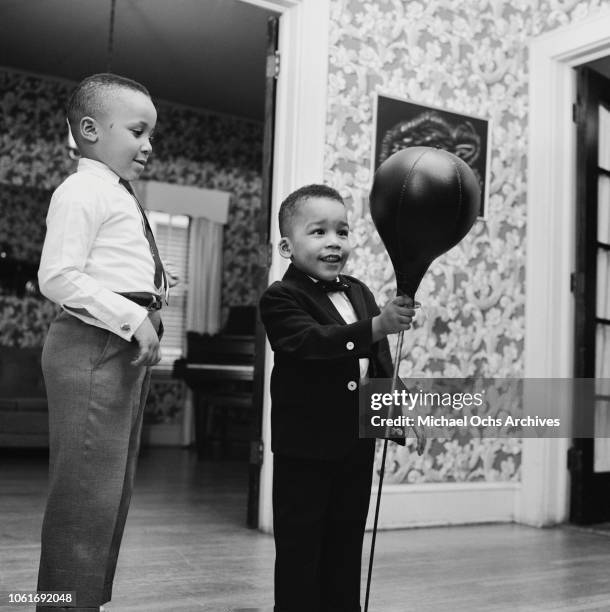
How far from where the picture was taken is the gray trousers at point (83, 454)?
1.38 meters

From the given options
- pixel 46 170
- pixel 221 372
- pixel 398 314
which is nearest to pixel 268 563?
→ pixel 398 314

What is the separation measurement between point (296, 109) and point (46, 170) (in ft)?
13.2

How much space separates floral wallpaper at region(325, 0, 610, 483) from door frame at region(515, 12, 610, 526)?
0.06m

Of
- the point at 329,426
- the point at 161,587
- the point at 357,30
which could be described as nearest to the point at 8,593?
the point at 161,587

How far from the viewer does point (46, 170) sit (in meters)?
6.55

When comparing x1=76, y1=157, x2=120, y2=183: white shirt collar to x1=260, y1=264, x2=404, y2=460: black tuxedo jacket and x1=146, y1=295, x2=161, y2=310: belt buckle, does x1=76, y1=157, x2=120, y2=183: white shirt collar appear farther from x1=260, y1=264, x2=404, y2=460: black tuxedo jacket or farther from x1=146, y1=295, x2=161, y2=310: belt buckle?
x1=260, y1=264, x2=404, y2=460: black tuxedo jacket

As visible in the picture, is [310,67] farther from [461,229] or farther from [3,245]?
[3,245]

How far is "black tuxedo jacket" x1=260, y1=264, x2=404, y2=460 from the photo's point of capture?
5.05 ft

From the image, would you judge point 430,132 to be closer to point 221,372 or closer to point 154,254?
point 154,254

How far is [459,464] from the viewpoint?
3473 mm

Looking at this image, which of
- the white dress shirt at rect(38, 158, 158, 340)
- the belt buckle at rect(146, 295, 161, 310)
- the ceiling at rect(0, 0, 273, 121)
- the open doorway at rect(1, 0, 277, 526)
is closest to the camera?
the white dress shirt at rect(38, 158, 158, 340)

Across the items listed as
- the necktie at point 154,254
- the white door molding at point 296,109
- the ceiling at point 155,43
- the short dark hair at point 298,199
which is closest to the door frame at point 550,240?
the white door molding at point 296,109

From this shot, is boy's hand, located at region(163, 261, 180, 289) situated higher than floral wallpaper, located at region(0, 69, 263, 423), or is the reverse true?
floral wallpaper, located at region(0, 69, 263, 423)

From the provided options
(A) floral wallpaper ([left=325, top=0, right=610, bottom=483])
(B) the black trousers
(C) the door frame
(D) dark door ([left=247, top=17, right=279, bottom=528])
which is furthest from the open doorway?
(B) the black trousers
